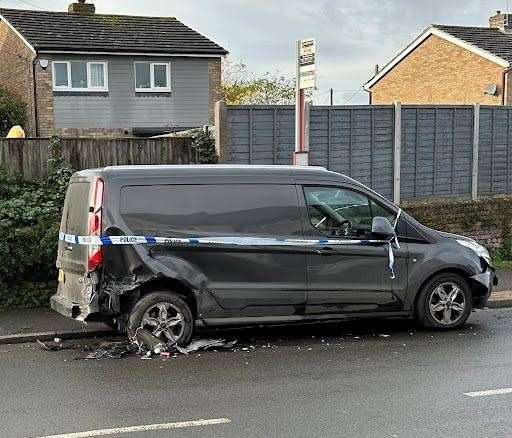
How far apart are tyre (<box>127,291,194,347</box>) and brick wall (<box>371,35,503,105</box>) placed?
22.7 meters

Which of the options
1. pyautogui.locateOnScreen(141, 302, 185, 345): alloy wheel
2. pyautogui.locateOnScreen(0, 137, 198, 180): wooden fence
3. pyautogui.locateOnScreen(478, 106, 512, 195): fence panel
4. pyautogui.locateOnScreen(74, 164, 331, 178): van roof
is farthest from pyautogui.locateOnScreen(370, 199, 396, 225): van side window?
pyautogui.locateOnScreen(478, 106, 512, 195): fence panel

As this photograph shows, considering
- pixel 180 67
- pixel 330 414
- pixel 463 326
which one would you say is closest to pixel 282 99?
pixel 180 67

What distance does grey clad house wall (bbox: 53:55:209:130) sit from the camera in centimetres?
2578

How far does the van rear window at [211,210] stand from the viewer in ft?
24.7

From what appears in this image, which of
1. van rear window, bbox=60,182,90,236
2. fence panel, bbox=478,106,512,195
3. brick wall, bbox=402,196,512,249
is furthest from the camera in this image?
fence panel, bbox=478,106,512,195

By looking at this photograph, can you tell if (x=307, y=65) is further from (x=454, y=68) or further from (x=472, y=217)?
(x=454, y=68)

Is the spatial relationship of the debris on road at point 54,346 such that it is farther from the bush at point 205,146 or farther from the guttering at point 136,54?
the guttering at point 136,54

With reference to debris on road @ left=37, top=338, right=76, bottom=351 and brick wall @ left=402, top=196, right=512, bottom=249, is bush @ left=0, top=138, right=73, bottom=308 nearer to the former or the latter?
debris on road @ left=37, top=338, right=76, bottom=351

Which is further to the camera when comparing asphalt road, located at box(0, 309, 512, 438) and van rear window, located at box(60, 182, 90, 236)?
van rear window, located at box(60, 182, 90, 236)

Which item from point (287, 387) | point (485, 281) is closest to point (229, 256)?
point (287, 387)

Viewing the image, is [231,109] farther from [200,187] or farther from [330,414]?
[330,414]

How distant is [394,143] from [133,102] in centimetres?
1531

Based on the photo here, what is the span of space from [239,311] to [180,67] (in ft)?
67.0

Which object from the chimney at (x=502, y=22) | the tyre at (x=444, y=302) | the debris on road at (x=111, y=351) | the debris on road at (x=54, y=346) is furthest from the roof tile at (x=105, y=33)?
A: the tyre at (x=444, y=302)
